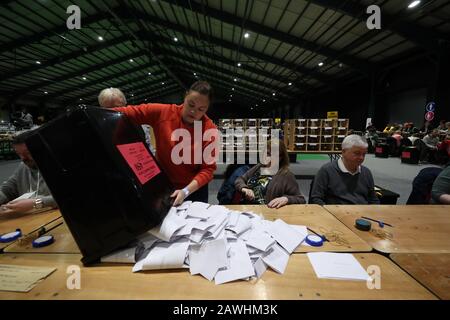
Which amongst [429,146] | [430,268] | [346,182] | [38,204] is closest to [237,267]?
[430,268]

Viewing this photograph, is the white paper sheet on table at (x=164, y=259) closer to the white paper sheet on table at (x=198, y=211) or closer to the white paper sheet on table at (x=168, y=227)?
the white paper sheet on table at (x=168, y=227)

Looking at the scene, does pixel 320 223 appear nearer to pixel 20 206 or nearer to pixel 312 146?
pixel 20 206

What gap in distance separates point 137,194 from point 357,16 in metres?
6.31

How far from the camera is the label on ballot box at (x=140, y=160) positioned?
73cm

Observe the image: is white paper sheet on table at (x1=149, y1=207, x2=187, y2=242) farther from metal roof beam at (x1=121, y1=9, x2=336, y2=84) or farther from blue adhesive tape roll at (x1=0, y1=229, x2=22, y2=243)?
metal roof beam at (x1=121, y1=9, x2=336, y2=84)

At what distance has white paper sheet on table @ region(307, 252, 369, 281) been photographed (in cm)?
68

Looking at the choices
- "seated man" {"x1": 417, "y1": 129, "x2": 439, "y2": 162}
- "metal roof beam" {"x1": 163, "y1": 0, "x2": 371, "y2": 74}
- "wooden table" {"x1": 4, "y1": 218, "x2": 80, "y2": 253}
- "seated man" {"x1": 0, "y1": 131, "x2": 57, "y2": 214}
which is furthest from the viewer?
"metal roof beam" {"x1": 163, "y1": 0, "x2": 371, "y2": 74}

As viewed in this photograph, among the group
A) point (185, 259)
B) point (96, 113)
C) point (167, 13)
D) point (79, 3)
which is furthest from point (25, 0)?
point (185, 259)

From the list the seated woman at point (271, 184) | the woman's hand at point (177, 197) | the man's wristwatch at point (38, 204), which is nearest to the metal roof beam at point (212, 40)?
the seated woman at point (271, 184)

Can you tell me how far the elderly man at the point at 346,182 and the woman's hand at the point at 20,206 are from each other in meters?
1.81

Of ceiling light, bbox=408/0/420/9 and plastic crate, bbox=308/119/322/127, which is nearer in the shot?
ceiling light, bbox=408/0/420/9

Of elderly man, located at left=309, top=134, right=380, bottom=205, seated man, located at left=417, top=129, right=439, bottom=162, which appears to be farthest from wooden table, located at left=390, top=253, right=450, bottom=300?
seated man, located at left=417, top=129, right=439, bottom=162

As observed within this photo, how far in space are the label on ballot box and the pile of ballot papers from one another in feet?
0.59
